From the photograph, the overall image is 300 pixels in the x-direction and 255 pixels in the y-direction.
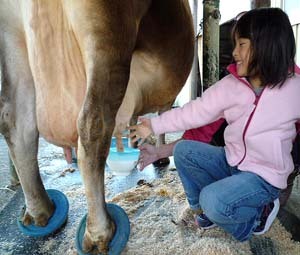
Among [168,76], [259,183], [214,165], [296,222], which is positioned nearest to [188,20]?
[168,76]

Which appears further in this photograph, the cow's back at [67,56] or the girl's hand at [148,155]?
the girl's hand at [148,155]

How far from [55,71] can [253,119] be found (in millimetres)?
757

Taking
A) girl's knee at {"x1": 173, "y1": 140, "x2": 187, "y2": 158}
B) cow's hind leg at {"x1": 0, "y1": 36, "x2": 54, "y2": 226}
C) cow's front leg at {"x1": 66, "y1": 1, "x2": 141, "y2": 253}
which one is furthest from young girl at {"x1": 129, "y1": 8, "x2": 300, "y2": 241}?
cow's hind leg at {"x1": 0, "y1": 36, "x2": 54, "y2": 226}

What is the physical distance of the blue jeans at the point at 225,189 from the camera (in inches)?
56.9

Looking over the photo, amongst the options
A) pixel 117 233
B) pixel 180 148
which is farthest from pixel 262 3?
pixel 117 233

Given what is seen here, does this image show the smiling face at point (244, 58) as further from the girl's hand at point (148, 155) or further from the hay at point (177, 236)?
the hay at point (177, 236)

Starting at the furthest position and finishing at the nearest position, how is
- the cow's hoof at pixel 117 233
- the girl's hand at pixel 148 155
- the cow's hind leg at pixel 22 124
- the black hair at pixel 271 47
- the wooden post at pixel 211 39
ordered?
the wooden post at pixel 211 39, the girl's hand at pixel 148 155, the cow's hind leg at pixel 22 124, the cow's hoof at pixel 117 233, the black hair at pixel 271 47

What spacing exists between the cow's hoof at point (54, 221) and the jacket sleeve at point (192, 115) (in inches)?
24.0

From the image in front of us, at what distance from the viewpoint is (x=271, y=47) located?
1.40 meters

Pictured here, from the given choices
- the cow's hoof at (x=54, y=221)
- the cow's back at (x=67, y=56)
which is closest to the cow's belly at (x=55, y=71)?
the cow's back at (x=67, y=56)

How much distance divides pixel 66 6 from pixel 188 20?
2.77ft

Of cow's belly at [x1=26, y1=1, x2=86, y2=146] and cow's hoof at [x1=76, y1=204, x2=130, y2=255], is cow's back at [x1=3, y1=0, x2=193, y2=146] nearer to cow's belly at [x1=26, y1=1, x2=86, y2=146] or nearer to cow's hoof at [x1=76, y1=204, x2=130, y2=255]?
cow's belly at [x1=26, y1=1, x2=86, y2=146]

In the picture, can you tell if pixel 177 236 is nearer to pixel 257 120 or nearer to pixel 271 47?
pixel 257 120

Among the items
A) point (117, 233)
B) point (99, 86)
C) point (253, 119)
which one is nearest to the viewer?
point (99, 86)
